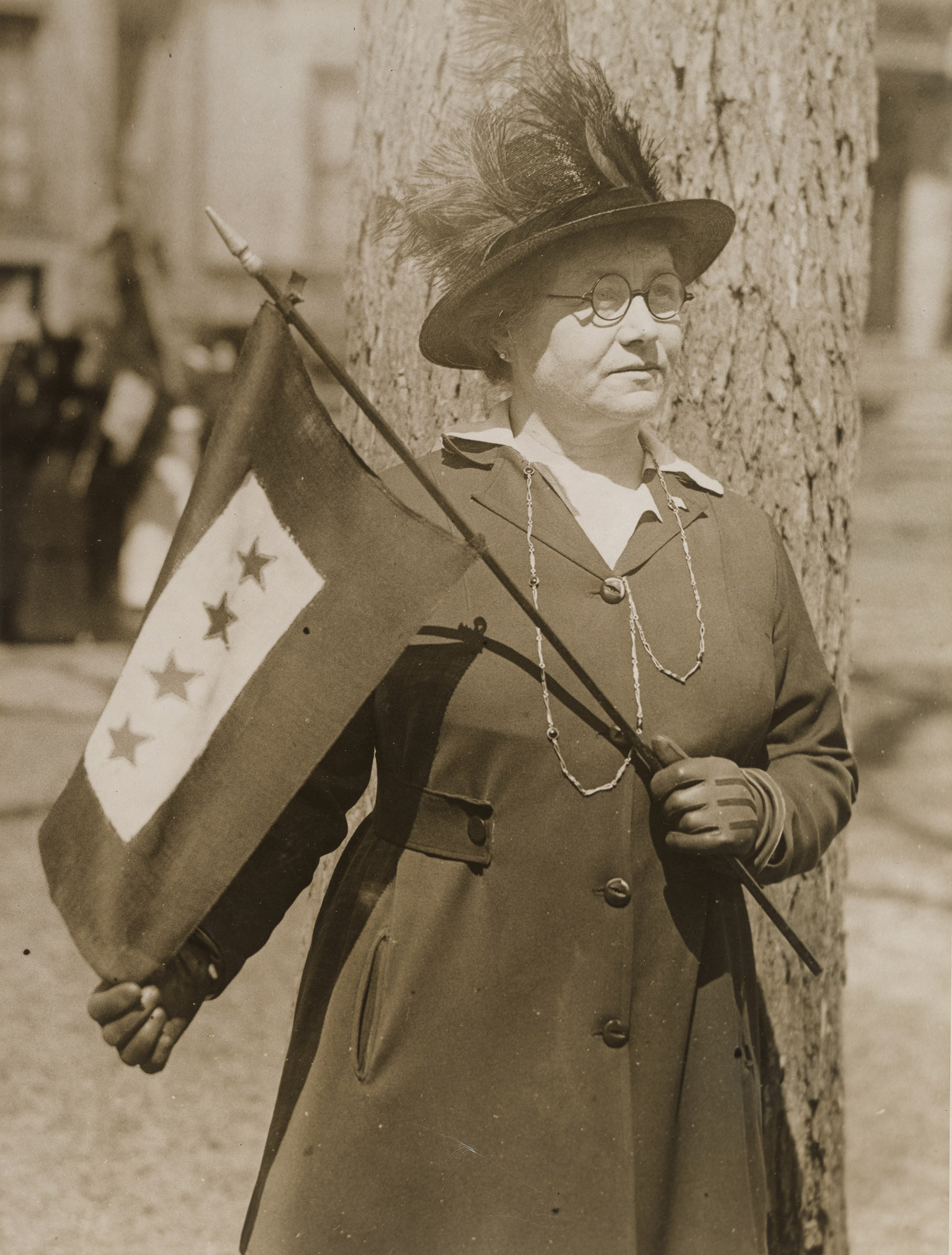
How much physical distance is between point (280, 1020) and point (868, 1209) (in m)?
2.17

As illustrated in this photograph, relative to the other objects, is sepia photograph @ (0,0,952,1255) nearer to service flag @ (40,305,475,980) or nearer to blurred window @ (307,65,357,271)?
service flag @ (40,305,475,980)

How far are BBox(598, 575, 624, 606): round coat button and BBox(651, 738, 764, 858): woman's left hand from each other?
288 millimetres

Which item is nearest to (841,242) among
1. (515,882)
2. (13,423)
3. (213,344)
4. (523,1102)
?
(515,882)

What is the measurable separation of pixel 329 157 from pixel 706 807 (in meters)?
10.6

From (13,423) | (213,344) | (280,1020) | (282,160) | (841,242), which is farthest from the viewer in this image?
(213,344)

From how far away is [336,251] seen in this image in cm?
1212

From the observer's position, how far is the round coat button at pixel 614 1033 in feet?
7.70

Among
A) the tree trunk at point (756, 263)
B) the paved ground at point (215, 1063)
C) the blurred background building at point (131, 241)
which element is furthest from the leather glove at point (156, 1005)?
the blurred background building at point (131, 241)

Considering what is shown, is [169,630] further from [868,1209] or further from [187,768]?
[868,1209]

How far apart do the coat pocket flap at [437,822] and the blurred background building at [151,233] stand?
5779 millimetres

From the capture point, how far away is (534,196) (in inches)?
93.3

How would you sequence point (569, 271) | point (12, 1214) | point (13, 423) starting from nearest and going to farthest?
point (569, 271) → point (12, 1214) → point (13, 423)

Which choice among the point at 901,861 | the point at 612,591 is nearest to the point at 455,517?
the point at 612,591

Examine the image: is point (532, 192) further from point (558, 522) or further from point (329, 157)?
point (329, 157)
